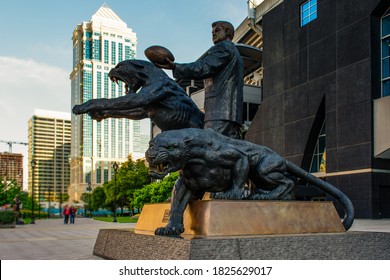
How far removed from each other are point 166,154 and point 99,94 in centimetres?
10696

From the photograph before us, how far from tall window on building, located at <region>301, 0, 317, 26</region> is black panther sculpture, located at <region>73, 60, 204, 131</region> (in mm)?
30143

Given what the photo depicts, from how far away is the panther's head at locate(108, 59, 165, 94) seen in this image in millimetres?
6703

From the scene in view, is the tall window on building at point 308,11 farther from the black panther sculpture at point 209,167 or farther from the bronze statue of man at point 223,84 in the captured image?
the black panther sculpture at point 209,167

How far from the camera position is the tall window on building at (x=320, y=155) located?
1357 inches

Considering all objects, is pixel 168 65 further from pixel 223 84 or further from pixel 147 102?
pixel 223 84

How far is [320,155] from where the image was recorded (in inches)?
1375

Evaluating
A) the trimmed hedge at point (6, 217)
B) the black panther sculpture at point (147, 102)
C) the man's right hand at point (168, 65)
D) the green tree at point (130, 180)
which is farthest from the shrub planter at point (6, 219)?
the man's right hand at point (168, 65)

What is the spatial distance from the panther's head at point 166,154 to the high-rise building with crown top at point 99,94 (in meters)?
88.5

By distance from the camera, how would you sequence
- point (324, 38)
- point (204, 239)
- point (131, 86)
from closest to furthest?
point (204, 239) < point (131, 86) < point (324, 38)

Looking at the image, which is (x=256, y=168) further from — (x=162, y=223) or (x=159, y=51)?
(x=159, y=51)

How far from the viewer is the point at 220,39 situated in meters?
7.18

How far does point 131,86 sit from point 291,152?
30355 millimetres

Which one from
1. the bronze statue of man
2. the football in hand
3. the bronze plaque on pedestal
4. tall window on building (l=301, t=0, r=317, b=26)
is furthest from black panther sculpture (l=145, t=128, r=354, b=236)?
tall window on building (l=301, t=0, r=317, b=26)

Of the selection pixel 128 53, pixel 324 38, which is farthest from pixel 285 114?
pixel 128 53
